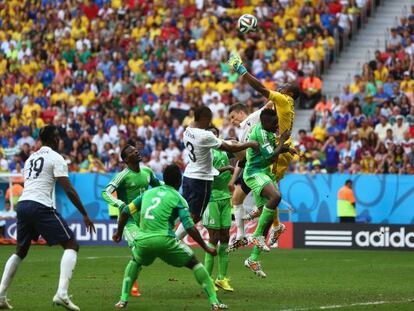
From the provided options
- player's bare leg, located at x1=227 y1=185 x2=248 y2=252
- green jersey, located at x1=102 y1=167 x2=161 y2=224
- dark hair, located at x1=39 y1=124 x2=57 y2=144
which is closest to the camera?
dark hair, located at x1=39 y1=124 x2=57 y2=144

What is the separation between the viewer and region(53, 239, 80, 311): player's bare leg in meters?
13.9

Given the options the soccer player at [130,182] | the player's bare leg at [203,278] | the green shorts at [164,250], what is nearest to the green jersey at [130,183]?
the soccer player at [130,182]

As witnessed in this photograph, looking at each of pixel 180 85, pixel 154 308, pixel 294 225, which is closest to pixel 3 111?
pixel 180 85

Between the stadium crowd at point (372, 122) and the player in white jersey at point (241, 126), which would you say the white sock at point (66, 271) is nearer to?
the player in white jersey at point (241, 126)

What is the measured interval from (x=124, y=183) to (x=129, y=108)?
2034cm

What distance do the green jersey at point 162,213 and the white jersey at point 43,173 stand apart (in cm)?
119

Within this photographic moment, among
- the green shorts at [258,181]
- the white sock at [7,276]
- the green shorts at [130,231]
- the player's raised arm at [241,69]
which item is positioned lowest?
the white sock at [7,276]

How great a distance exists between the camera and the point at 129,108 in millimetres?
37219

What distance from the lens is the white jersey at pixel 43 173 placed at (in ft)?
47.2

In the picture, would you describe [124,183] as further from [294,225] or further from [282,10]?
[282,10]

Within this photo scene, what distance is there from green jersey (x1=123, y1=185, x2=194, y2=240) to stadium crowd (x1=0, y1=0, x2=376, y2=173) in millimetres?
18336

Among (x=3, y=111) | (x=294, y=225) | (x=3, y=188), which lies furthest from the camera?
(x=3, y=111)

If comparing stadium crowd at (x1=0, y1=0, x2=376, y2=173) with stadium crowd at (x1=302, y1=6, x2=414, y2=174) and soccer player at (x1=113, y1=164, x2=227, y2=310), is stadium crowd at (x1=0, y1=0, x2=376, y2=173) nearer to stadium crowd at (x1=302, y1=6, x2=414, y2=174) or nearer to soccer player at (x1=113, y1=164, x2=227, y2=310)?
stadium crowd at (x1=302, y1=6, x2=414, y2=174)

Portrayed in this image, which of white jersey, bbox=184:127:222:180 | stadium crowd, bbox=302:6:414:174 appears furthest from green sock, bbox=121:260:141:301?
stadium crowd, bbox=302:6:414:174
